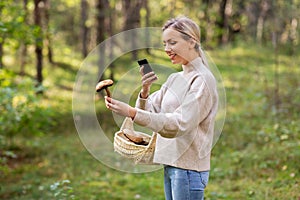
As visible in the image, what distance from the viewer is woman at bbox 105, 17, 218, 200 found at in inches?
93.4

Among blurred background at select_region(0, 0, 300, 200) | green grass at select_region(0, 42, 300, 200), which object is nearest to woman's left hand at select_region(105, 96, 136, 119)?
blurred background at select_region(0, 0, 300, 200)

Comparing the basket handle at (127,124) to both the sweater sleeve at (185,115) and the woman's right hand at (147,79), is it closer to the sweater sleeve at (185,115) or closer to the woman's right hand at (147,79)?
the woman's right hand at (147,79)

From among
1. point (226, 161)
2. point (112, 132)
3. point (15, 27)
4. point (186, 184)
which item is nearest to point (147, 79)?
point (186, 184)

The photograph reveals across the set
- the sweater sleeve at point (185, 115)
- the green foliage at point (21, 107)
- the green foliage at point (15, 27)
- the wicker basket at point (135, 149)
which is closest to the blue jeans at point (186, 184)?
the wicker basket at point (135, 149)

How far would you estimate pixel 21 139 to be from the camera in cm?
948

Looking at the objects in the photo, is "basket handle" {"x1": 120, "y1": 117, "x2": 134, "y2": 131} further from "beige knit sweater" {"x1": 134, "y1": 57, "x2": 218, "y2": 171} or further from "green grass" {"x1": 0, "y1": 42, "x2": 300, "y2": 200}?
"green grass" {"x1": 0, "y1": 42, "x2": 300, "y2": 200}

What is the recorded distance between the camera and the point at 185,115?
91.4 inches

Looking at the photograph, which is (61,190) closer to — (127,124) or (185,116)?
(127,124)

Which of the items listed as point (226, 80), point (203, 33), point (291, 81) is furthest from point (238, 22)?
point (291, 81)

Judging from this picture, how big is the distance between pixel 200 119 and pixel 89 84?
1.39 meters

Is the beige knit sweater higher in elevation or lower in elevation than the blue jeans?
higher

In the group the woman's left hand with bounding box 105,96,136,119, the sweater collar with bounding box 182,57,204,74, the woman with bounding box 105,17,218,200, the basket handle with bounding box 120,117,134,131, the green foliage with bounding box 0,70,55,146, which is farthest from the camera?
the green foliage with bounding box 0,70,55,146

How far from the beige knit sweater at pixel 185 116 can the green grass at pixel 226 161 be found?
79 centimetres

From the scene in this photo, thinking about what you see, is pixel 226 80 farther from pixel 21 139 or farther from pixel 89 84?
pixel 89 84
